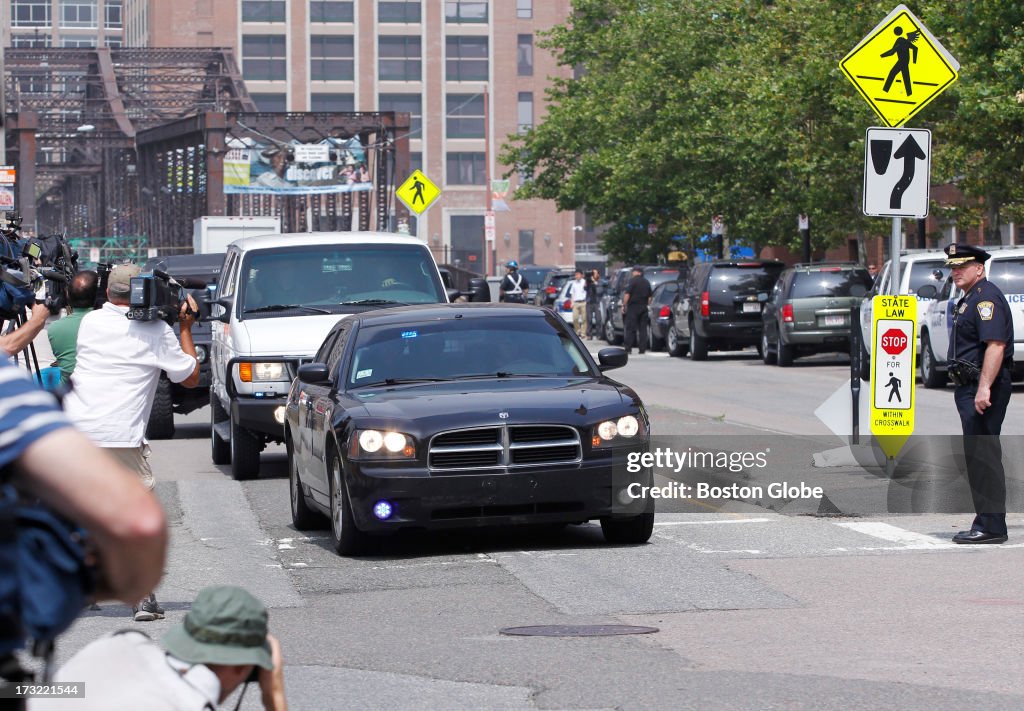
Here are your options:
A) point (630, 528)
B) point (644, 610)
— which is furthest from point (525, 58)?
point (644, 610)

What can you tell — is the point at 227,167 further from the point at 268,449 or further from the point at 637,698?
the point at 637,698

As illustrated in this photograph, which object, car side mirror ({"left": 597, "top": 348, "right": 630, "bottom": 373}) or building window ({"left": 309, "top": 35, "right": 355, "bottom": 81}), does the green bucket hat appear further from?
building window ({"left": 309, "top": 35, "right": 355, "bottom": 81})

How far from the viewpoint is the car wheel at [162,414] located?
1903 cm

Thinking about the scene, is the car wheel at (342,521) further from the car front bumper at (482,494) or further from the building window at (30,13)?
the building window at (30,13)

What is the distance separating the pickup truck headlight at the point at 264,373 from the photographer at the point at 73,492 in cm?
1264

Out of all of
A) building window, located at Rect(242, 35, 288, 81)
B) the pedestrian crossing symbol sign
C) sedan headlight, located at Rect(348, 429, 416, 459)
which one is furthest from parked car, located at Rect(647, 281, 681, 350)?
building window, located at Rect(242, 35, 288, 81)

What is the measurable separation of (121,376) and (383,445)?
80.4 inches

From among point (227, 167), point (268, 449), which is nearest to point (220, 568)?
point (268, 449)

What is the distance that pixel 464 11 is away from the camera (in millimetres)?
114188

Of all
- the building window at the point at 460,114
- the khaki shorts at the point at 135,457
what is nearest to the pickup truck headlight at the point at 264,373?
the khaki shorts at the point at 135,457

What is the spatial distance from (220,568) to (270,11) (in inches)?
4124

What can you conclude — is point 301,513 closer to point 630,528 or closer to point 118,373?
point 630,528

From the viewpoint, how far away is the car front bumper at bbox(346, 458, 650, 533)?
10344 mm

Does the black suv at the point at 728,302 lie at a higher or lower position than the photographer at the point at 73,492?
lower
